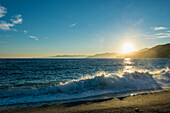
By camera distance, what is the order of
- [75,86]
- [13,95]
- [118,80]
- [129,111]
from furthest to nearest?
[118,80] < [75,86] < [13,95] < [129,111]

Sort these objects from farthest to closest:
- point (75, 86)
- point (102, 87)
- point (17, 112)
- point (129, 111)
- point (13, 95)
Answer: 1. point (102, 87)
2. point (75, 86)
3. point (13, 95)
4. point (17, 112)
5. point (129, 111)

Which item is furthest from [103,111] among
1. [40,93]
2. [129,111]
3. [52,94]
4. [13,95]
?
[13,95]

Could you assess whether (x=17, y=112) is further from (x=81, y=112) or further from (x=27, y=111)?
(x=81, y=112)

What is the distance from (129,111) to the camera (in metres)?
6.12

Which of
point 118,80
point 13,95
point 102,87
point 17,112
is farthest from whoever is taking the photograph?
point 118,80

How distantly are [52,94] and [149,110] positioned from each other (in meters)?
7.67

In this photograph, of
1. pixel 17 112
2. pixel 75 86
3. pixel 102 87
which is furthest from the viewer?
pixel 102 87

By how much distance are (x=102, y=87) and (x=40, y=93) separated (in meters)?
6.25

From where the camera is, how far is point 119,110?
6293 mm

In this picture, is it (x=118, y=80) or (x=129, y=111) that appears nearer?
(x=129, y=111)

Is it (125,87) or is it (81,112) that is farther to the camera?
(125,87)

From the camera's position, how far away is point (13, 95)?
10492mm

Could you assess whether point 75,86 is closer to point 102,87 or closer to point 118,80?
point 102,87

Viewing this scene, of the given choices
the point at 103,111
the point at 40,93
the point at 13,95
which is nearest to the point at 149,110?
the point at 103,111
